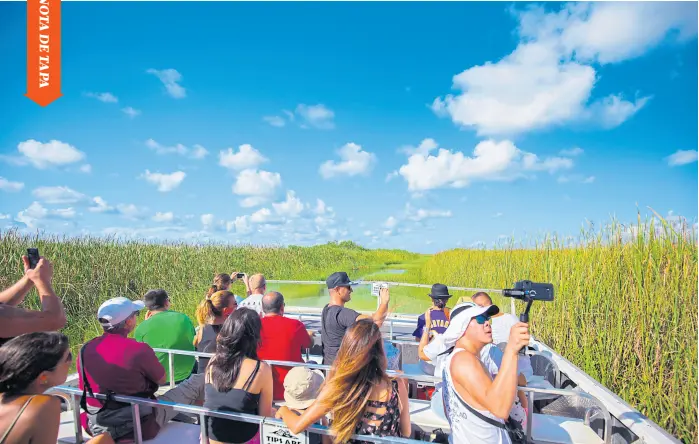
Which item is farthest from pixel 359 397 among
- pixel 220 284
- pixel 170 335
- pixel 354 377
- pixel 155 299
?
pixel 220 284

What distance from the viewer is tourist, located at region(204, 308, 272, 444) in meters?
2.38

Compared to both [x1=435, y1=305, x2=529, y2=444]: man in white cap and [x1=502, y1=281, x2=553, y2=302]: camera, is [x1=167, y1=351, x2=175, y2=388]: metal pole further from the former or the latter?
[x1=502, y1=281, x2=553, y2=302]: camera

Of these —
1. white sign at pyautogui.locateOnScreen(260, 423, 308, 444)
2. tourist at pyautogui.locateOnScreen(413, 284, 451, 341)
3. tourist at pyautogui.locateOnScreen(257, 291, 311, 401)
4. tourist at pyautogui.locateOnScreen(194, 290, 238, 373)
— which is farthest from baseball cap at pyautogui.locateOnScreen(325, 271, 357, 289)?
white sign at pyautogui.locateOnScreen(260, 423, 308, 444)

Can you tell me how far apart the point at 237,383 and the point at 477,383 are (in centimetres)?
141

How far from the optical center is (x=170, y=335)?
369 centimetres

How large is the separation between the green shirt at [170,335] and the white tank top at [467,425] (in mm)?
2726

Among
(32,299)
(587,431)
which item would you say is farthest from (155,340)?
(32,299)

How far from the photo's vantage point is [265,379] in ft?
8.09

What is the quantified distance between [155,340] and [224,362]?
1599 millimetres

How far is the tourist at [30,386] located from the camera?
5.94 feet

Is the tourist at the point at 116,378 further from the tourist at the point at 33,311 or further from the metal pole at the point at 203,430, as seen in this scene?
the metal pole at the point at 203,430

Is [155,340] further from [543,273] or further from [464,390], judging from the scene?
[543,273]

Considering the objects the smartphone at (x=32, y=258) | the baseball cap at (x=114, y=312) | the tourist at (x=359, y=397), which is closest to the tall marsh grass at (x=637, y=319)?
the tourist at (x=359, y=397)

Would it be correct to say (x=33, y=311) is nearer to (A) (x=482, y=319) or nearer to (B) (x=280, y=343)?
(B) (x=280, y=343)
